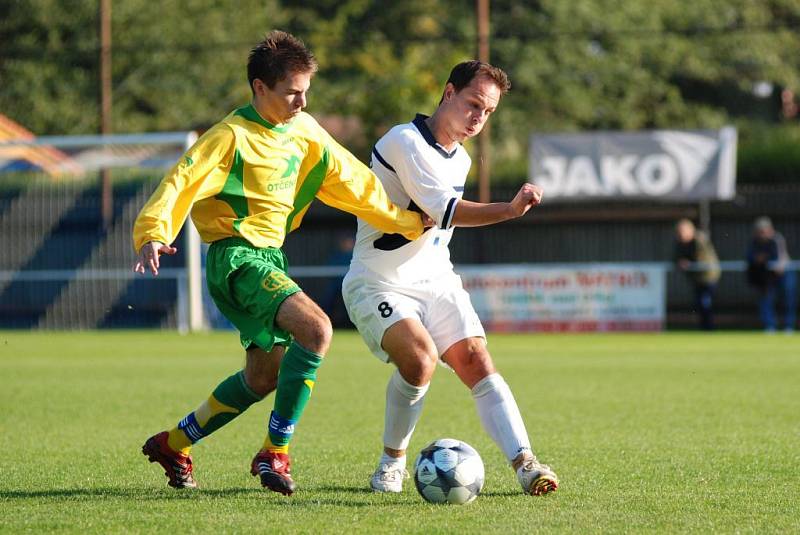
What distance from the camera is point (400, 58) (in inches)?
1436

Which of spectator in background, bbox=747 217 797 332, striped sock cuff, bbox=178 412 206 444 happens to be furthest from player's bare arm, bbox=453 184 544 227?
spectator in background, bbox=747 217 797 332

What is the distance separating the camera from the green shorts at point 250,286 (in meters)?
5.55

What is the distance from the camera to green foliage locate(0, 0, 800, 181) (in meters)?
34.4

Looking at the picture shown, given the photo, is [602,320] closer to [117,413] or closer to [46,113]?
[117,413]

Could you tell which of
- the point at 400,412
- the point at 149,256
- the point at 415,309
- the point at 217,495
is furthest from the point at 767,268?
the point at 149,256

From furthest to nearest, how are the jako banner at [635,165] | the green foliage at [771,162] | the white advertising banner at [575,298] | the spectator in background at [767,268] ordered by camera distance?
the green foliage at [771,162] → the jako banner at [635,165] → the spectator in background at [767,268] → the white advertising banner at [575,298]

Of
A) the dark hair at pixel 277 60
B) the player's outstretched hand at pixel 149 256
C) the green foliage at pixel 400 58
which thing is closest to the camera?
the player's outstretched hand at pixel 149 256

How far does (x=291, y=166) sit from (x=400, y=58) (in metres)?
31.0

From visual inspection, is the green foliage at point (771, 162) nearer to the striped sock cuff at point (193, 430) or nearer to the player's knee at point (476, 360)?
the player's knee at point (476, 360)

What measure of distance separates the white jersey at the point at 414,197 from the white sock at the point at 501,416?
1.88 feet

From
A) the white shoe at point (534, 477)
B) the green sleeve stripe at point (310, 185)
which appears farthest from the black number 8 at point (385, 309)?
the white shoe at point (534, 477)

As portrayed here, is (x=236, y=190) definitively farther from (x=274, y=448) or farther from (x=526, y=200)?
(x=526, y=200)

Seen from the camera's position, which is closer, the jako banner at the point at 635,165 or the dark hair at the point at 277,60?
the dark hair at the point at 277,60

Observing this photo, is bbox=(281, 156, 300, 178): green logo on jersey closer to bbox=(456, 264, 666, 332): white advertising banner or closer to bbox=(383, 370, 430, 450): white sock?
bbox=(383, 370, 430, 450): white sock
